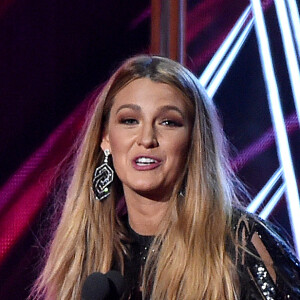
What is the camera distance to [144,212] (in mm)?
1738

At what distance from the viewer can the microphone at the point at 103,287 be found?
1363mm

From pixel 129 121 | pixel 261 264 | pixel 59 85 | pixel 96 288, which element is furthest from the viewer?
pixel 59 85

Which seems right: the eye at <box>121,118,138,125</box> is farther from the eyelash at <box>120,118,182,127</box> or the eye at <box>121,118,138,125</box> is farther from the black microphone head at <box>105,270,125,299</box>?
the black microphone head at <box>105,270,125,299</box>

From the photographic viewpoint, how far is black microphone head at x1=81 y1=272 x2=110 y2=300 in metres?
1.36

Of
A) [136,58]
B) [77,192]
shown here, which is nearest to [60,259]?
[77,192]

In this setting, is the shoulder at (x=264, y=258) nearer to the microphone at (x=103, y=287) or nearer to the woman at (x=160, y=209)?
the woman at (x=160, y=209)

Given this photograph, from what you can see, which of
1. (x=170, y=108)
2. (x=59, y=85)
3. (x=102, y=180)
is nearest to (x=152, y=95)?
(x=170, y=108)

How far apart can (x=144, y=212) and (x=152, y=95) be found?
0.27 m

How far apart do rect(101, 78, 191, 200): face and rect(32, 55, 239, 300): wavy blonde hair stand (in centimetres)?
3

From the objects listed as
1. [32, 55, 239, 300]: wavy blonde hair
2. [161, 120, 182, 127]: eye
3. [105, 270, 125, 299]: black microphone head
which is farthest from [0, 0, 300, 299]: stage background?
[105, 270, 125, 299]: black microphone head

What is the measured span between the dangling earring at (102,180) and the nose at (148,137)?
0.20 m

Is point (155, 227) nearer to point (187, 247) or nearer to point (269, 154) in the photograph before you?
point (187, 247)

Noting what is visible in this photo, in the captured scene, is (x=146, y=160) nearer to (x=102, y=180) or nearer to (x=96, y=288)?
(x=102, y=180)

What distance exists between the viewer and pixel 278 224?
2.11 metres
